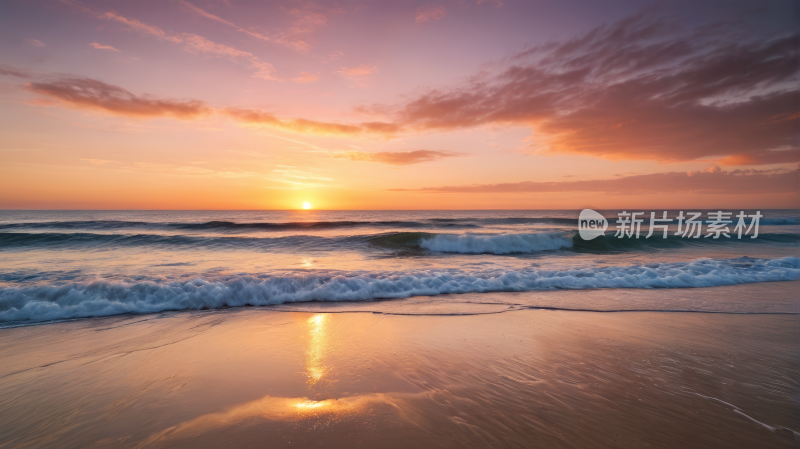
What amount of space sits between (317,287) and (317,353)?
3.31 metres

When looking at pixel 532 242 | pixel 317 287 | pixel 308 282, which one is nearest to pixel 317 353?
pixel 317 287

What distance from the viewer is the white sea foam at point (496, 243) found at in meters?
16.5

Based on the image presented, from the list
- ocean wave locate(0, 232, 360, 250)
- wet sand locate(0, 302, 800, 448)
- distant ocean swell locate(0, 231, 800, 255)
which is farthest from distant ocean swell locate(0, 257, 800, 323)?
ocean wave locate(0, 232, 360, 250)

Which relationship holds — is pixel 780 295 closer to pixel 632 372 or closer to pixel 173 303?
pixel 632 372

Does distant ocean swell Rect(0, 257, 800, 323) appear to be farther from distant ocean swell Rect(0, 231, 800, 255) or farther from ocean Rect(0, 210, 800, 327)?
distant ocean swell Rect(0, 231, 800, 255)

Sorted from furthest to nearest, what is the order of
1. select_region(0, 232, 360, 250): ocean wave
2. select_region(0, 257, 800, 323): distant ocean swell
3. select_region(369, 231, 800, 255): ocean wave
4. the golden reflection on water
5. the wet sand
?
select_region(369, 231, 800, 255): ocean wave
select_region(0, 232, 360, 250): ocean wave
select_region(0, 257, 800, 323): distant ocean swell
the golden reflection on water
the wet sand

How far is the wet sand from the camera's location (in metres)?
2.41

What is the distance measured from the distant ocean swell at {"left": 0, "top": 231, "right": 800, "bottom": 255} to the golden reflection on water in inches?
405

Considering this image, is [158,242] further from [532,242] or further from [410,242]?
[532,242]

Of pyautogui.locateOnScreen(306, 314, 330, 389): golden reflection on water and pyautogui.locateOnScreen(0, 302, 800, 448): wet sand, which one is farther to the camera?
pyautogui.locateOnScreen(306, 314, 330, 389): golden reflection on water

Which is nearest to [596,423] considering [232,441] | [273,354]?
[232,441]

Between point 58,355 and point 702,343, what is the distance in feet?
26.8

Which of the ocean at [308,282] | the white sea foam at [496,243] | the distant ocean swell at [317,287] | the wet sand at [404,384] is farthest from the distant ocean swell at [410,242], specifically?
the wet sand at [404,384]

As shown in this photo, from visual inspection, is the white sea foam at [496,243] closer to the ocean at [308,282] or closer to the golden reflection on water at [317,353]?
the ocean at [308,282]
